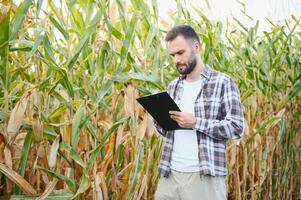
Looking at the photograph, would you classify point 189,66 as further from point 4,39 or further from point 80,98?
point 4,39

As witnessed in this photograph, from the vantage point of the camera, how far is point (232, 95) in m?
1.62

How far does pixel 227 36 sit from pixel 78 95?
4.68ft

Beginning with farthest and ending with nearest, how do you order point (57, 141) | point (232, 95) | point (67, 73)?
1. point (232, 95)
2. point (67, 73)
3. point (57, 141)

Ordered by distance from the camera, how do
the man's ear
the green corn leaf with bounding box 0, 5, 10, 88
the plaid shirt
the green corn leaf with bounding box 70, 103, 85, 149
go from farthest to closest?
the man's ear → the plaid shirt → the green corn leaf with bounding box 70, 103, 85, 149 → the green corn leaf with bounding box 0, 5, 10, 88

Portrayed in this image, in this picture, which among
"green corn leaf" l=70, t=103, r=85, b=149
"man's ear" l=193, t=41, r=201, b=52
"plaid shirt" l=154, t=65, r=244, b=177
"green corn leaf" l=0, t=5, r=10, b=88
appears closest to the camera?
"green corn leaf" l=0, t=5, r=10, b=88

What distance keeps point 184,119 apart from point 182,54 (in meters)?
0.24

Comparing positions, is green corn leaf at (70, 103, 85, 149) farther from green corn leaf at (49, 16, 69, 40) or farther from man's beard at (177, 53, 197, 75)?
man's beard at (177, 53, 197, 75)

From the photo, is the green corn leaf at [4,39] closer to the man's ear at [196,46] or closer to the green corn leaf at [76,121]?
the green corn leaf at [76,121]

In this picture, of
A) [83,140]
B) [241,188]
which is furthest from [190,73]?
[241,188]

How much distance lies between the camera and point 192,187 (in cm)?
160

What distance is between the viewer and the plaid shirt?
5.15 feet

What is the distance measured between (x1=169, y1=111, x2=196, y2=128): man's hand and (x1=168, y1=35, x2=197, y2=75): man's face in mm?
157

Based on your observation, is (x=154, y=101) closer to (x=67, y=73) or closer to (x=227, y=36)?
(x=67, y=73)

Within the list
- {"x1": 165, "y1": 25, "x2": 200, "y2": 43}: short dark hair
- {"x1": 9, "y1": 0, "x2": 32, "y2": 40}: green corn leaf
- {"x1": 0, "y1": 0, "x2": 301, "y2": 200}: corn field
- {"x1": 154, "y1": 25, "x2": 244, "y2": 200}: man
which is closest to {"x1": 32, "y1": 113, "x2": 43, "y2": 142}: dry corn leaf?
{"x1": 0, "y1": 0, "x2": 301, "y2": 200}: corn field
